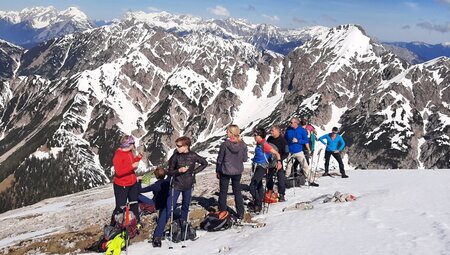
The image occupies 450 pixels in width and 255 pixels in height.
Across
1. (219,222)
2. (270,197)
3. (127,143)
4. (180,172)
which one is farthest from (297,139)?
(127,143)

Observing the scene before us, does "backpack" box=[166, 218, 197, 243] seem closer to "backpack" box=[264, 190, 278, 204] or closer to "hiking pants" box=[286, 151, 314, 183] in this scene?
"backpack" box=[264, 190, 278, 204]

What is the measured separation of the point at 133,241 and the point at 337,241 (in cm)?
908

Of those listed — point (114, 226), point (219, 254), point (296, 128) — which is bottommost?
point (219, 254)

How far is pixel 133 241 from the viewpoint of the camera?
62.5 ft

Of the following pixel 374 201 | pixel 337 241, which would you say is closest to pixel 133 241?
pixel 337 241

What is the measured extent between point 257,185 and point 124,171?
732 cm

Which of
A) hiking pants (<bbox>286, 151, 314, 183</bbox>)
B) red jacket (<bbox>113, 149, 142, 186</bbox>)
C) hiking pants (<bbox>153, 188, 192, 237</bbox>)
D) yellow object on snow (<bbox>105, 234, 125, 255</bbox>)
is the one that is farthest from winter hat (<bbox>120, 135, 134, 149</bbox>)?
hiking pants (<bbox>286, 151, 314, 183</bbox>)

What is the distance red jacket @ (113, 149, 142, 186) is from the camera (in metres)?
18.2

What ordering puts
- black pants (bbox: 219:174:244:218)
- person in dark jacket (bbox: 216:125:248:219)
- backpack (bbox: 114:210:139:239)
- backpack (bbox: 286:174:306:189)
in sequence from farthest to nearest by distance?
backpack (bbox: 286:174:306:189)
black pants (bbox: 219:174:244:218)
person in dark jacket (bbox: 216:125:248:219)
backpack (bbox: 114:210:139:239)

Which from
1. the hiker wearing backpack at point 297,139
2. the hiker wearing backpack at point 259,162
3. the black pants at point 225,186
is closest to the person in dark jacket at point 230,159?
the black pants at point 225,186

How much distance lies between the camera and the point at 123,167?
715 inches

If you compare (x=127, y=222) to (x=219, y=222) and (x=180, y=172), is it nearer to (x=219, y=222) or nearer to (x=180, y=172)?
(x=180, y=172)

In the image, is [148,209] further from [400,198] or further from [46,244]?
[400,198]

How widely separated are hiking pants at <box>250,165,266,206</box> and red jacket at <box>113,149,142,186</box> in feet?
21.8
